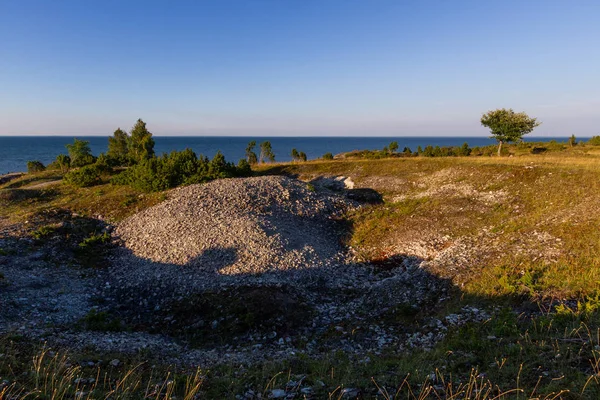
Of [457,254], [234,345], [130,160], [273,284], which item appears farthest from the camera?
[130,160]

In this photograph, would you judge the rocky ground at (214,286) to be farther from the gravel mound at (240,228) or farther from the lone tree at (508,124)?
the lone tree at (508,124)

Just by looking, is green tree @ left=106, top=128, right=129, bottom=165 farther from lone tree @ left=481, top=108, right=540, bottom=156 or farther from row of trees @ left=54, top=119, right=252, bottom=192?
lone tree @ left=481, top=108, right=540, bottom=156

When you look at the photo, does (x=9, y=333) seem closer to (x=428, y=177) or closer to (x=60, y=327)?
(x=60, y=327)

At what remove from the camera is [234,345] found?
1205cm

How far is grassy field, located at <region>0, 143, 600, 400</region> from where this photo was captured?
24.8 ft

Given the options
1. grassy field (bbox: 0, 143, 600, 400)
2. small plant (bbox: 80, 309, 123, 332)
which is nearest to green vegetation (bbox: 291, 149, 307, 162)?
grassy field (bbox: 0, 143, 600, 400)

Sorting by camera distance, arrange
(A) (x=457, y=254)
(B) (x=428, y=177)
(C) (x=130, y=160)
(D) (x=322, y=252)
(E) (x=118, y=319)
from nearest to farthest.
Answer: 1. (E) (x=118, y=319)
2. (A) (x=457, y=254)
3. (D) (x=322, y=252)
4. (B) (x=428, y=177)
5. (C) (x=130, y=160)

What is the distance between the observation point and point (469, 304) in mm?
12445

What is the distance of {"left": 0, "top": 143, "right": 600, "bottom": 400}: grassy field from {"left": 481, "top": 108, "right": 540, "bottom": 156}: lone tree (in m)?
14.6

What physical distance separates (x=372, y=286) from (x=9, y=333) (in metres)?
14.2

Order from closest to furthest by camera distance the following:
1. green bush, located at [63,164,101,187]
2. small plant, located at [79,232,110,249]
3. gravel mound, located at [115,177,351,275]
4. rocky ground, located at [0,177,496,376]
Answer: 1. rocky ground, located at [0,177,496,376]
2. gravel mound, located at [115,177,351,275]
3. small plant, located at [79,232,110,249]
4. green bush, located at [63,164,101,187]

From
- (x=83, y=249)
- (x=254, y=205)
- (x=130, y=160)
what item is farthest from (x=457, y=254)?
(x=130, y=160)

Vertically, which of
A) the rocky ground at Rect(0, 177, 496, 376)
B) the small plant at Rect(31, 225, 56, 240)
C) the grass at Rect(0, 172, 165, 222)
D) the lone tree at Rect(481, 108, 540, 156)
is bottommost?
the rocky ground at Rect(0, 177, 496, 376)

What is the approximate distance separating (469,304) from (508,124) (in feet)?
128
